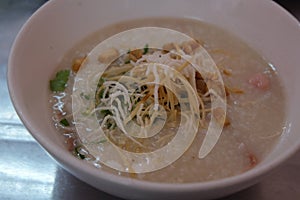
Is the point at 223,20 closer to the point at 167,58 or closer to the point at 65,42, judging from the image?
the point at 167,58

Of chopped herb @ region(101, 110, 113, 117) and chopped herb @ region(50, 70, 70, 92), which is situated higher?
chopped herb @ region(101, 110, 113, 117)

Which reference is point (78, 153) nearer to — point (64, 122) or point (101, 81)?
point (64, 122)

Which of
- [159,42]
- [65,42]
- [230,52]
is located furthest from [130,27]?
[230,52]

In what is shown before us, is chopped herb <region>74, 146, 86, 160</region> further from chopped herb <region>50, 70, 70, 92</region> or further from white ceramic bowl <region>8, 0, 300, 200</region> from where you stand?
chopped herb <region>50, 70, 70, 92</region>

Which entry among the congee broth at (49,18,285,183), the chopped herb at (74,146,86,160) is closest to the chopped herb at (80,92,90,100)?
the congee broth at (49,18,285,183)

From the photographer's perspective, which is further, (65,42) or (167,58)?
(65,42)

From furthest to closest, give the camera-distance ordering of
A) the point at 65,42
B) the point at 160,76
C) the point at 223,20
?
the point at 223,20
the point at 65,42
the point at 160,76
